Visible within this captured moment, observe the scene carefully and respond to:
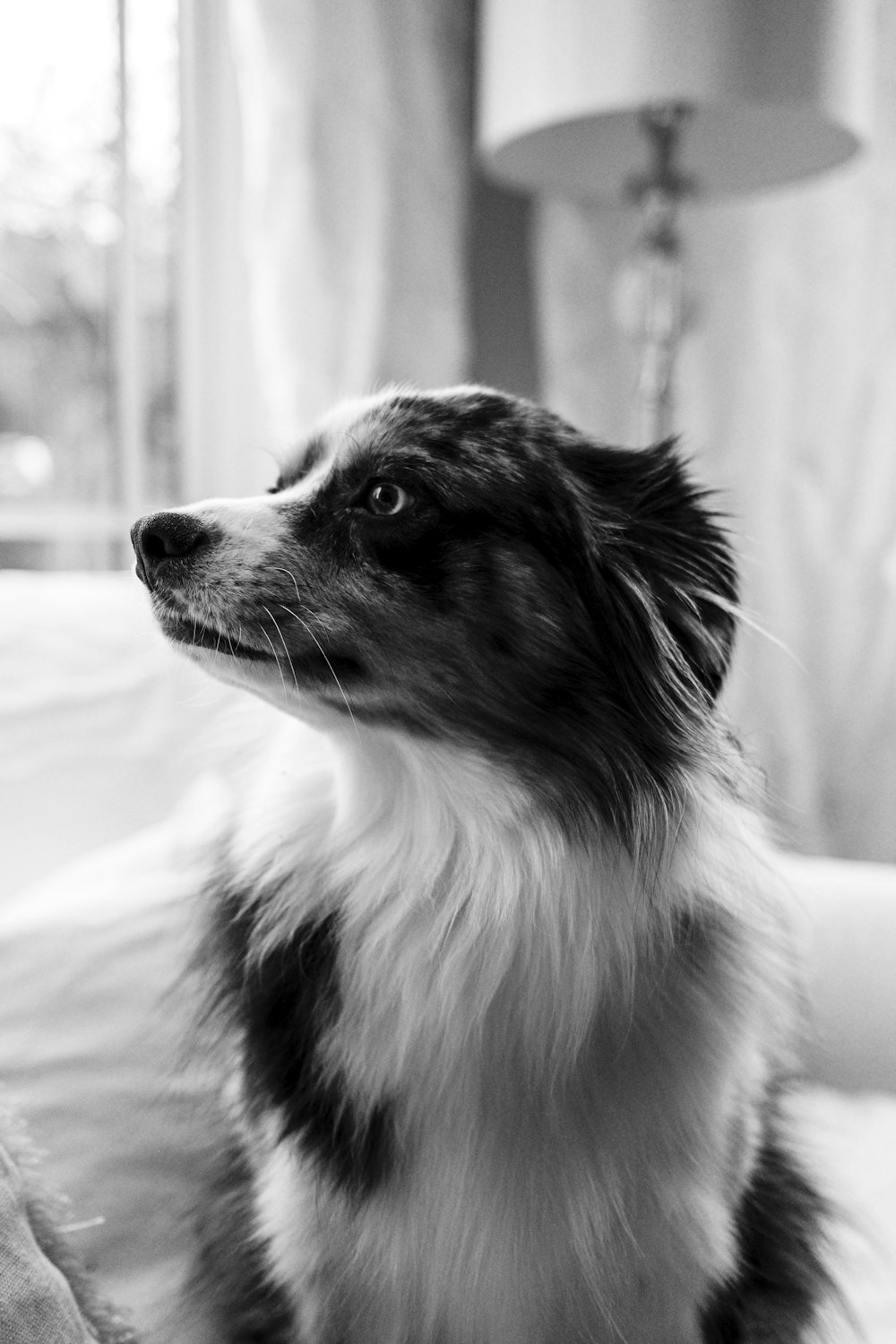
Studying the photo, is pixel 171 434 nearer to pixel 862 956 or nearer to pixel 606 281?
pixel 606 281

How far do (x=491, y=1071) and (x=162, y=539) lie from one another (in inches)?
21.8

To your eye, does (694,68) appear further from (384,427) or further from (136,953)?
(136,953)

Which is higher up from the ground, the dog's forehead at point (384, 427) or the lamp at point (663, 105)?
the lamp at point (663, 105)

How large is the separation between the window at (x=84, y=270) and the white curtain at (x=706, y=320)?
0.97ft

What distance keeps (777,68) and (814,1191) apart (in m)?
1.67

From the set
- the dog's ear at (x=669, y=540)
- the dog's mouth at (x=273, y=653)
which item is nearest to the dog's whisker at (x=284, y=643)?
the dog's mouth at (x=273, y=653)

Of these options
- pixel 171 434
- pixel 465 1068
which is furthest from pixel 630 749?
pixel 171 434

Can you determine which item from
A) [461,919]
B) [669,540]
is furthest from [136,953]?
[669,540]

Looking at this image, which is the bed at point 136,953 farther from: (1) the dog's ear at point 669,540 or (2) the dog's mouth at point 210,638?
(1) the dog's ear at point 669,540

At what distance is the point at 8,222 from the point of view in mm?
2648

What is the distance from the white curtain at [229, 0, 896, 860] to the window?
30 cm

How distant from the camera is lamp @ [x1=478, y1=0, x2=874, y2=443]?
1.86 m

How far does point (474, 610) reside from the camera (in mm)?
1062

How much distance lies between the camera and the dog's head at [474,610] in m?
1.04
